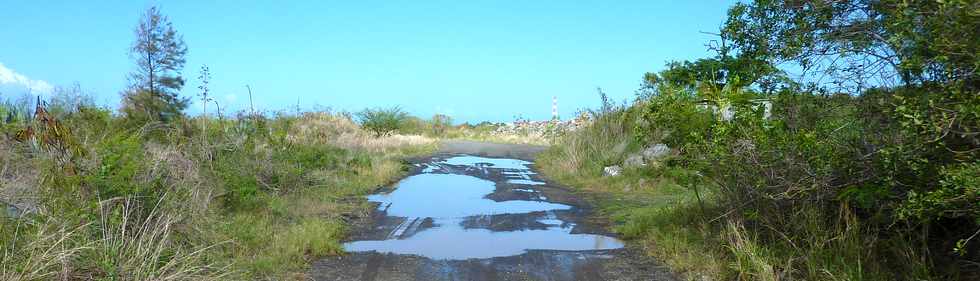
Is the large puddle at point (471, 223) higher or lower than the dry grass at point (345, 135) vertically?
lower

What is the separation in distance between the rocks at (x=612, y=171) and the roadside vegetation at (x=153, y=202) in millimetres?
6344

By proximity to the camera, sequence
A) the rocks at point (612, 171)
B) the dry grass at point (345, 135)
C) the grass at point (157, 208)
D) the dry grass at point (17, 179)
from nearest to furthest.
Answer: the grass at point (157, 208), the dry grass at point (17, 179), the rocks at point (612, 171), the dry grass at point (345, 135)

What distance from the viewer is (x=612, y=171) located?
55.5ft

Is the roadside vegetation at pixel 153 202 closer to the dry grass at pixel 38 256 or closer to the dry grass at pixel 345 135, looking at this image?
the dry grass at pixel 38 256

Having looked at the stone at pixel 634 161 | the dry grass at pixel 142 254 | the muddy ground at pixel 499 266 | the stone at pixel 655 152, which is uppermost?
the stone at pixel 655 152

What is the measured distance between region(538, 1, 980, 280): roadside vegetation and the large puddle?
5.33ft

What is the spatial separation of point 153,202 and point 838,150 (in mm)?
6254

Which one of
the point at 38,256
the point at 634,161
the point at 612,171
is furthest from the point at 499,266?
the point at 634,161

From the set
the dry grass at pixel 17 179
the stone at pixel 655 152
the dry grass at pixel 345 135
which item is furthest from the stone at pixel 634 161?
the dry grass at pixel 17 179

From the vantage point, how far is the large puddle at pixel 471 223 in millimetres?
8617

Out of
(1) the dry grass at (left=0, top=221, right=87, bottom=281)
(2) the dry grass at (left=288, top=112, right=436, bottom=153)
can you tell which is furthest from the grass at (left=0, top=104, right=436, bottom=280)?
(2) the dry grass at (left=288, top=112, right=436, bottom=153)

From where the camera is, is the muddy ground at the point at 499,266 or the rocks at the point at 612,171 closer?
the muddy ground at the point at 499,266

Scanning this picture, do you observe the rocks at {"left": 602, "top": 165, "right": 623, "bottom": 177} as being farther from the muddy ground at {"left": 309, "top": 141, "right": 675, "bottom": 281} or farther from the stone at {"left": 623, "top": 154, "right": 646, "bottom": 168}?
the muddy ground at {"left": 309, "top": 141, "right": 675, "bottom": 281}

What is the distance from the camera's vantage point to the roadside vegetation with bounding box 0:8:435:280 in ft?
17.1
